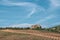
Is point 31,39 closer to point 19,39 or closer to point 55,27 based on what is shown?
point 19,39

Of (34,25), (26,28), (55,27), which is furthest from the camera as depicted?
(55,27)

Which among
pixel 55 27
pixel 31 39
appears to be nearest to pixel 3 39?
pixel 31 39

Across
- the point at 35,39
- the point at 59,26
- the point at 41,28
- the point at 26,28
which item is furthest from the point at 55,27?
the point at 35,39

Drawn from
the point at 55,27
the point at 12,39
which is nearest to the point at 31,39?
the point at 12,39

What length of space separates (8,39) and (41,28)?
36458mm

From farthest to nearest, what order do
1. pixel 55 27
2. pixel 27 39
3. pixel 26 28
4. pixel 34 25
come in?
pixel 55 27 < pixel 34 25 < pixel 26 28 < pixel 27 39

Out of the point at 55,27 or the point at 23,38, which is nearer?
the point at 23,38

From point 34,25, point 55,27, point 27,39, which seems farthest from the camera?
point 55,27

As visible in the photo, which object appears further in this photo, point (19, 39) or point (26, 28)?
point (26, 28)

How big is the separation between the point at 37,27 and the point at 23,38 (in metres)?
A: 34.4

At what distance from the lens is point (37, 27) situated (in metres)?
92.3

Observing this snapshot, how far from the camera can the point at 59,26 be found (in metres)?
108

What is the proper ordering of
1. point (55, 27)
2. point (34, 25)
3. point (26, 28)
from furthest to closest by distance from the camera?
point (55, 27) < point (34, 25) < point (26, 28)

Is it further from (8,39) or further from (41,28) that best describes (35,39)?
(41,28)
